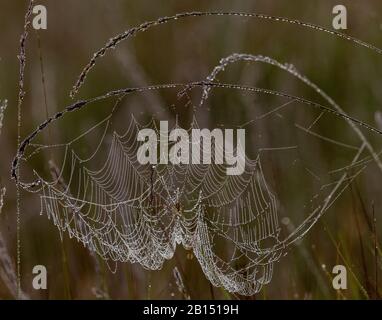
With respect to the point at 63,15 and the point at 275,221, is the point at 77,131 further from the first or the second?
the point at 275,221

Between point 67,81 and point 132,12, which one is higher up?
point 132,12

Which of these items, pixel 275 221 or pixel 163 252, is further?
pixel 275 221

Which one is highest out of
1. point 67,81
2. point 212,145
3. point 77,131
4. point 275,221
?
point 67,81

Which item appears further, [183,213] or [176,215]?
[183,213]

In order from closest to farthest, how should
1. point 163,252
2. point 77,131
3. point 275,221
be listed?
point 163,252 → point 275,221 → point 77,131

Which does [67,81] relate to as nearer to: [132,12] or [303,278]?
[132,12]

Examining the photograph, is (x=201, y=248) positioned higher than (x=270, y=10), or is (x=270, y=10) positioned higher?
(x=270, y=10)
